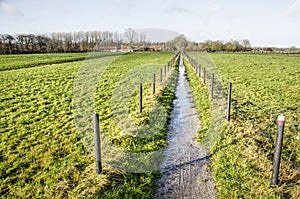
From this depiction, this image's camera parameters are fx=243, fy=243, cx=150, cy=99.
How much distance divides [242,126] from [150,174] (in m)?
3.99

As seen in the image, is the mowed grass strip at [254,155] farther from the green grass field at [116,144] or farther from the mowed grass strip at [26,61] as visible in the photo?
the mowed grass strip at [26,61]

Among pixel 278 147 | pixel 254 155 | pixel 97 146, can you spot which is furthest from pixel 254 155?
pixel 97 146

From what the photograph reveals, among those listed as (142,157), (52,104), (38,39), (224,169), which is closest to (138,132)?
(142,157)

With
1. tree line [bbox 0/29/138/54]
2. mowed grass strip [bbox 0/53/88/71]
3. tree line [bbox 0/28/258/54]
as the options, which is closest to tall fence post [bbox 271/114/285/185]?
mowed grass strip [bbox 0/53/88/71]

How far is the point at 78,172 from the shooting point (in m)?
5.18

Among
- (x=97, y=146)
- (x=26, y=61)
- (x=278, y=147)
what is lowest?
(x=97, y=146)

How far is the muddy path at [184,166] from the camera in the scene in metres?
4.65

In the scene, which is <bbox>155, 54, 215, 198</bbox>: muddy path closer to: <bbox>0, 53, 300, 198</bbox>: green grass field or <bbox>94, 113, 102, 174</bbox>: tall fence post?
<bbox>0, 53, 300, 198</bbox>: green grass field

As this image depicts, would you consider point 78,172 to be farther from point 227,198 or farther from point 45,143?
point 227,198

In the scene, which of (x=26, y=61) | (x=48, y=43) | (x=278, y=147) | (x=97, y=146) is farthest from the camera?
(x=48, y=43)

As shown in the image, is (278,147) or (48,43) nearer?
(278,147)

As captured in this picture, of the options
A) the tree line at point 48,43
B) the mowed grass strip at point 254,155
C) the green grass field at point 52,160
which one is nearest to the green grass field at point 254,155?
the mowed grass strip at point 254,155

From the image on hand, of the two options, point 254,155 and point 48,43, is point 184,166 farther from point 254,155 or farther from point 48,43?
point 48,43

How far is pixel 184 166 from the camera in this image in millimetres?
5613
